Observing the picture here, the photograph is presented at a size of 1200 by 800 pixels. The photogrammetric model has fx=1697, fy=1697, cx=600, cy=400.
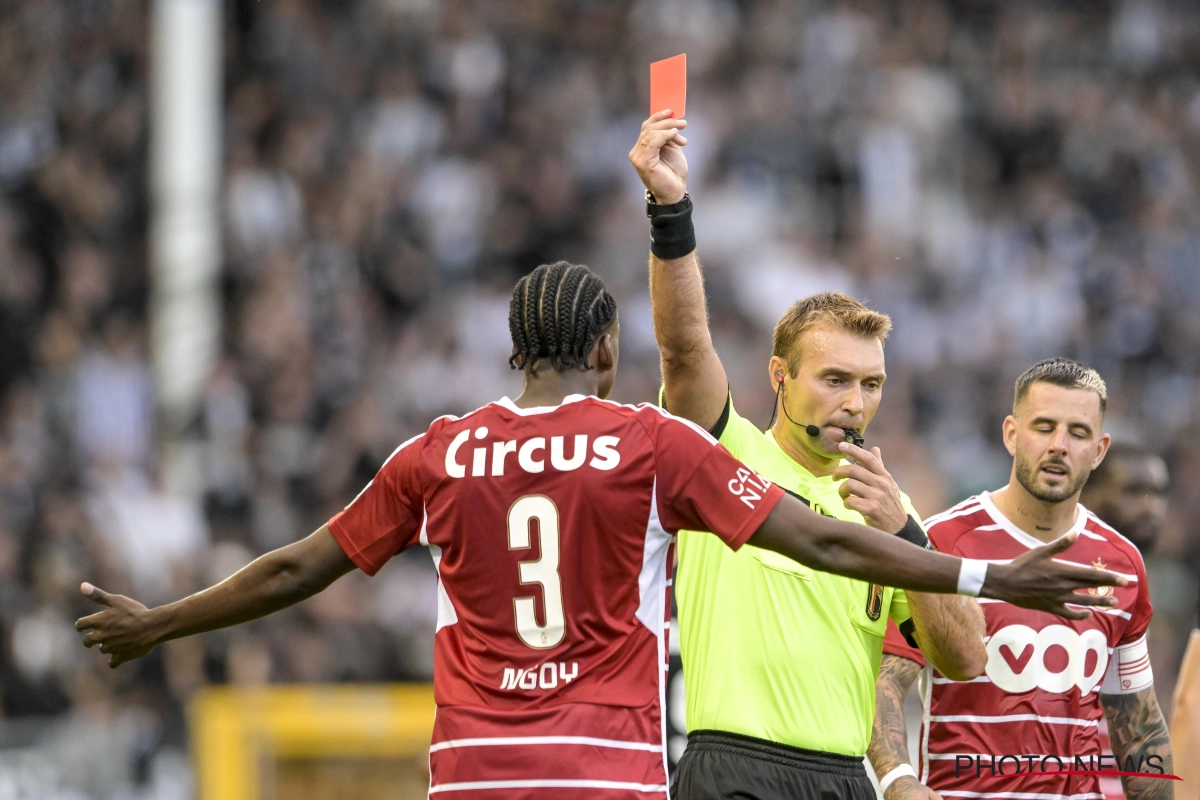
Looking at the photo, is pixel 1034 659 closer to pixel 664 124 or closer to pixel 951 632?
pixel 951 632

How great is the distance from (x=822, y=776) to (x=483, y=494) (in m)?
1.45

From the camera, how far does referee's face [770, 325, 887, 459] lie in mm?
5301

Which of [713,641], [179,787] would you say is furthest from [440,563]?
[179,787]

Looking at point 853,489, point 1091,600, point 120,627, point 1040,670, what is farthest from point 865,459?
point 120,627

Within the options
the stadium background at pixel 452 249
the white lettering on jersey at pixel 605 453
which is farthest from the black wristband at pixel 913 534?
the stadium background at pixel 452 249

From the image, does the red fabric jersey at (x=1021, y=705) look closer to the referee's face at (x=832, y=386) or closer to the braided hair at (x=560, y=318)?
the referee's face at (x=832, y=386)

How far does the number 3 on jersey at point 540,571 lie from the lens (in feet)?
13.9

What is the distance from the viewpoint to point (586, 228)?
15633mm

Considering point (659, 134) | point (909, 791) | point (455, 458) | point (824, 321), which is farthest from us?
point (824, 321)

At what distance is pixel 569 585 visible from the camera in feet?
13.9

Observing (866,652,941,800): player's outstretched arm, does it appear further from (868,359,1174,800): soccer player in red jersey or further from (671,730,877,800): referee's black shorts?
(671,730,877,800): referee's black shorts

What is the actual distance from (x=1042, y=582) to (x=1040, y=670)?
1.69m

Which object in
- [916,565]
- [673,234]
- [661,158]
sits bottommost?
[916,565]

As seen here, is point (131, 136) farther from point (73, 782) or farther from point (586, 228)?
point (73, 782)
